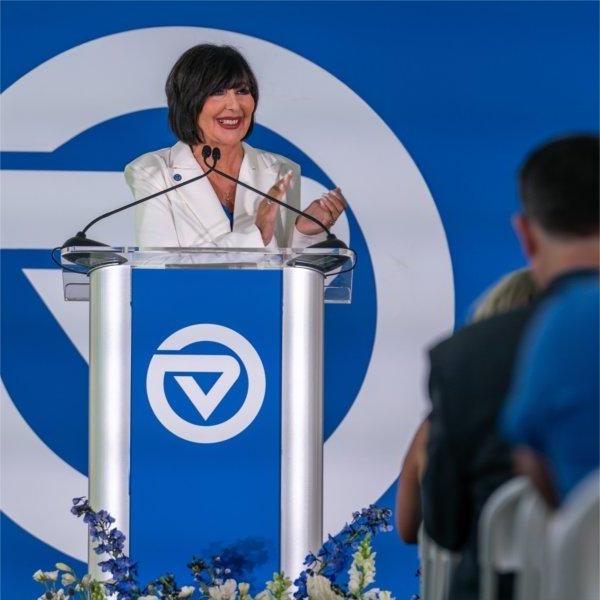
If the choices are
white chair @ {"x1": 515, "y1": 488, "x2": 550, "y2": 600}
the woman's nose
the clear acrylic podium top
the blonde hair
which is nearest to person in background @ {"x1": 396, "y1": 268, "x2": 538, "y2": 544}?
the blonde hair

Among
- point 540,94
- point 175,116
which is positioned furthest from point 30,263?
point 540,94

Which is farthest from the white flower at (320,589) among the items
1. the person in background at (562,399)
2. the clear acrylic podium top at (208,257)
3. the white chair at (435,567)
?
the person in background at (562,399)

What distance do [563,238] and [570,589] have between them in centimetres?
39

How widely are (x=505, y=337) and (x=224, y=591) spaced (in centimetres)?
125

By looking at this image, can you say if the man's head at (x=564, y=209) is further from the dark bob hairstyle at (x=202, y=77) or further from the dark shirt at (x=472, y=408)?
the dark bob hairstyle at (x=202, y=77)

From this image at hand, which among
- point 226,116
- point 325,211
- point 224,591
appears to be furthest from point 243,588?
point 226,116

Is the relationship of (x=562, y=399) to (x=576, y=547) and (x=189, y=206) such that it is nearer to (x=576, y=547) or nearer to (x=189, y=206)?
(x=576, y=547)

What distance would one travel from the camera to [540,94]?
13.3ft

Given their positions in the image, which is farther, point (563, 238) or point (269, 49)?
point (269, 49)

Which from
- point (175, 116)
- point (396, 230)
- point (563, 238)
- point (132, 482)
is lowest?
point (132, 482)

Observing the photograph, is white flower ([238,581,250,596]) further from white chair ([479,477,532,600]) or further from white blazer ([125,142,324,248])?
white chair ([479,477,532,600])

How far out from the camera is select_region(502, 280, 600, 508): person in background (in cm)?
117

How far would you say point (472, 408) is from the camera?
4.47ft

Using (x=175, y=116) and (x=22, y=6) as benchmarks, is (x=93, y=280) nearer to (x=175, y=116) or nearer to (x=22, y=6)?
(x=175, y=116)
